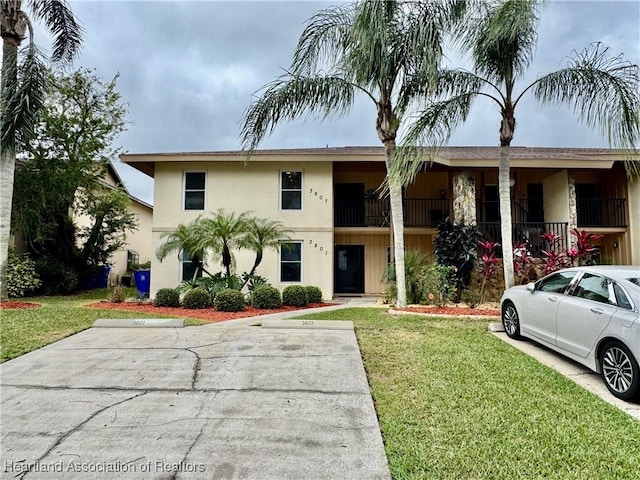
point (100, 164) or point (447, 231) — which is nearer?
point (447, 231)

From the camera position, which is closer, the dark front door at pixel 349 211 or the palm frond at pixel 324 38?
the palm frond at pixel 324 38

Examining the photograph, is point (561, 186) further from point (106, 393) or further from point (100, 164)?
point (100, 164)

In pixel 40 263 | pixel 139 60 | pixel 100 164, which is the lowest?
pixel 40 263

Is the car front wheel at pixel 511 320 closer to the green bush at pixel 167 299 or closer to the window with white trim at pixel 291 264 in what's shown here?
the window with white trim at pixel 291 264

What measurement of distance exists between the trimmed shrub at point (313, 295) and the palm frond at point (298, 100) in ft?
16.5

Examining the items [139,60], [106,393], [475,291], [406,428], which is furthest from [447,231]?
[139,60]

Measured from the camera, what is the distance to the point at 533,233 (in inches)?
545

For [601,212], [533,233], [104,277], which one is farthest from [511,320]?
[104,277]

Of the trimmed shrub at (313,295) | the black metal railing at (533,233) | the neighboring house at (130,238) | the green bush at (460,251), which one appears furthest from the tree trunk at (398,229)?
the neighboring house at (130,238)

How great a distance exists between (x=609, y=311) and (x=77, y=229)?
60.9 ft

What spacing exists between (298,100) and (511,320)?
7.09m

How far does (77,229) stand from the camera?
16.1 meters

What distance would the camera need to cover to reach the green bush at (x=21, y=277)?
1287 centimetres

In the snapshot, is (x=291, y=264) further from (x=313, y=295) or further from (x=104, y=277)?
(x=104, y=277)
